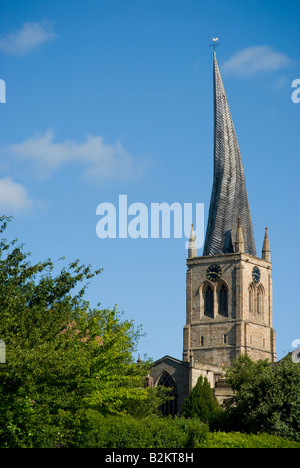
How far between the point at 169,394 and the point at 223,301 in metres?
12.8

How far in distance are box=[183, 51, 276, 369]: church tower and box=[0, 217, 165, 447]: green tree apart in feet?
191

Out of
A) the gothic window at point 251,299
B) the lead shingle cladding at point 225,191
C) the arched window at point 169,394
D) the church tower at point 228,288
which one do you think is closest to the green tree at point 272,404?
the arched window at point 169,394

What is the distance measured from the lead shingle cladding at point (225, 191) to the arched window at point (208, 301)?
423 cm

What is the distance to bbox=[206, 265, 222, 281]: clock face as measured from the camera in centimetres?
10425

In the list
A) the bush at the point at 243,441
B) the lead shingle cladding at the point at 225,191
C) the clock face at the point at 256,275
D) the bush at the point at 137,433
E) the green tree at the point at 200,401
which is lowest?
the bush at the point at 243,441

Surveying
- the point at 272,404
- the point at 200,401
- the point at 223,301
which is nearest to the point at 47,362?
the point at 272,404

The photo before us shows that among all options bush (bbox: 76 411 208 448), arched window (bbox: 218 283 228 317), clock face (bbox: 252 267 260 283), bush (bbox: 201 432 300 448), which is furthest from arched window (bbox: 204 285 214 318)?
bush (bbox: 76 411 208 448)

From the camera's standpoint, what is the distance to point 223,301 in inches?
4080

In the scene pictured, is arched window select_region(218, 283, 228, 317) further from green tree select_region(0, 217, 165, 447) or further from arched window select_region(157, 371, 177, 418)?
green tree select_region(0, 217, 165, 447)

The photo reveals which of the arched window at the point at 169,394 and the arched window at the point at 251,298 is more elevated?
the arched window at the point at 251,298

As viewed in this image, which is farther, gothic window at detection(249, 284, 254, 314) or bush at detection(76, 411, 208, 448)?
gothic window at detection(249, 284, 254, 314)

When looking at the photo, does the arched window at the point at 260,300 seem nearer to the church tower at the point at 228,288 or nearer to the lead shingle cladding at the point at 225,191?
the church tower at the point at 228,288

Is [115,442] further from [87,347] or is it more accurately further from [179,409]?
[179,409]

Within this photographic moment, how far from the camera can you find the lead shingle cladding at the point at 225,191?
10650 centimetres
